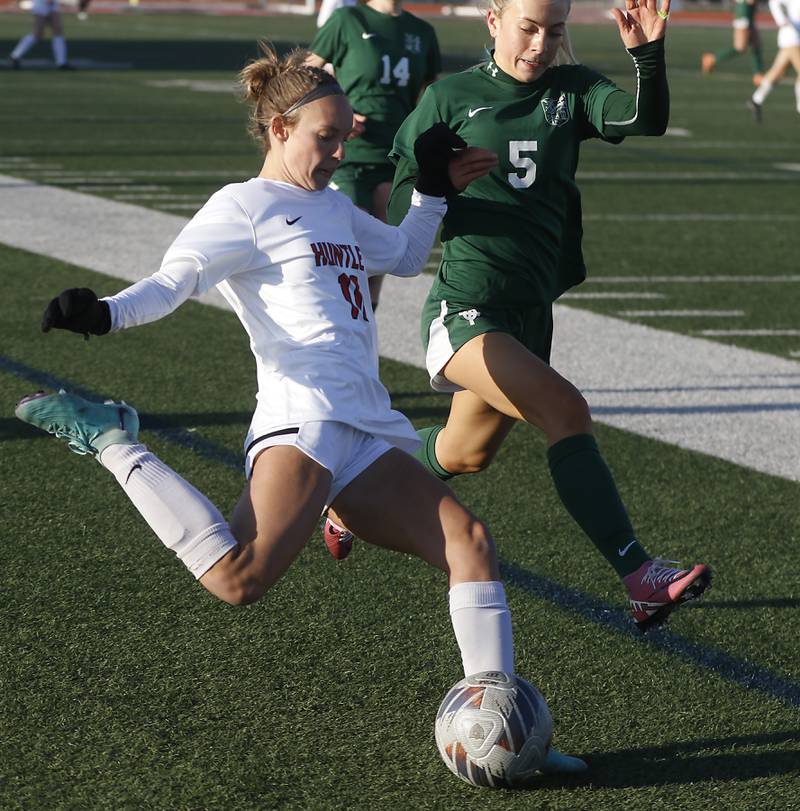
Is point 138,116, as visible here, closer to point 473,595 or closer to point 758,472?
point 758,472

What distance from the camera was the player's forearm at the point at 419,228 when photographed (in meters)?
4.15

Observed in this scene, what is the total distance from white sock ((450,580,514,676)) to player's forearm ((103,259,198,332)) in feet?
3.02

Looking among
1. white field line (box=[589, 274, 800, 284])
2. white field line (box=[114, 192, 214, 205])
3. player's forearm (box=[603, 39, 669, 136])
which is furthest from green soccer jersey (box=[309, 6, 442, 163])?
white field line (box=[114, 192, 214, 205])

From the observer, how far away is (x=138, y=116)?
2019 cm

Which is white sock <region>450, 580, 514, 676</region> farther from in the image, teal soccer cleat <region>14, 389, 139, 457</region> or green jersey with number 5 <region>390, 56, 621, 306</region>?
green jersey with number 5 <region>390, 56, 621, 306</region>

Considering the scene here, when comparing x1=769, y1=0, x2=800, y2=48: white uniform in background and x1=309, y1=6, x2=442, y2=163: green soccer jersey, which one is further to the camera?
x1=769, y1=0, x2=800, y2=48: white uniform in background

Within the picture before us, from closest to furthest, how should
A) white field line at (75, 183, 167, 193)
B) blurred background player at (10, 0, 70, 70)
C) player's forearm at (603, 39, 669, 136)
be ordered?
player's forearm at (603, 39, 669, 136), white field line at (75, 183, 167, 193), blurred background player at (10, 0, 70, 70)

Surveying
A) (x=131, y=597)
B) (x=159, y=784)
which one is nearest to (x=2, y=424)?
(x=131, y=597)

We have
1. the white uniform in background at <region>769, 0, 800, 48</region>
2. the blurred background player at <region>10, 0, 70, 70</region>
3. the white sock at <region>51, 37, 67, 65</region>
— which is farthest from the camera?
the white sock at <region>51, 37, 67, 65</region>

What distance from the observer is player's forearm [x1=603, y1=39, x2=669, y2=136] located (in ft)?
14.1

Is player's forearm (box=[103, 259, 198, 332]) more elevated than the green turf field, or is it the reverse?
player's forearm (box=[103, 259, 198, 332])

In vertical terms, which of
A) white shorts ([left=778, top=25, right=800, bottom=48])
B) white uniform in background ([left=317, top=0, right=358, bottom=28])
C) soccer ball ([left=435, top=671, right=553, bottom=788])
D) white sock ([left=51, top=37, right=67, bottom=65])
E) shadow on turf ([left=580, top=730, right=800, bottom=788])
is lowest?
white sock ([left=51, top=37, right=67, bottom=65])

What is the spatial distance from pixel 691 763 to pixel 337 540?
1.45 metres

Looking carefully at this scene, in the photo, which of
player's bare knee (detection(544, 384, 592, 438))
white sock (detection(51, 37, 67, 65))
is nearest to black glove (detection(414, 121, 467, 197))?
player's bare knee (detection(544, 384, 592, 438))
